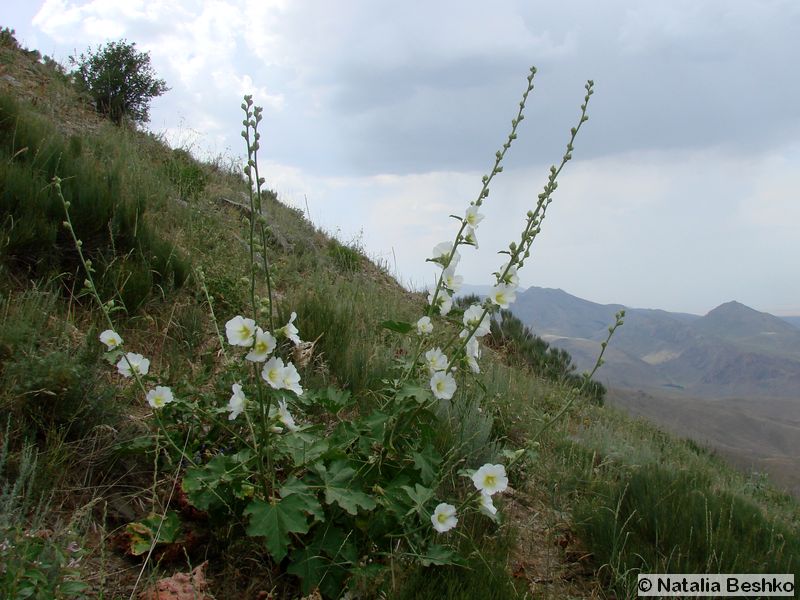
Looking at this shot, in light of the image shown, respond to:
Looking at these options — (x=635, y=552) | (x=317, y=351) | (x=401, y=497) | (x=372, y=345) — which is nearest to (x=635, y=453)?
(x=635, y=552)

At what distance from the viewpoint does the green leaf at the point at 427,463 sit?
196 cm

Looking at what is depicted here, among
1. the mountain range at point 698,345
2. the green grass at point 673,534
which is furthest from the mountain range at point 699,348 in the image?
the green grass at point 673,534

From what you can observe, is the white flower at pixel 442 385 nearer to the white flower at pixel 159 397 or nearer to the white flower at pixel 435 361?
the white flower at pixel 435 361

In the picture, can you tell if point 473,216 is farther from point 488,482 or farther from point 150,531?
point 150,531

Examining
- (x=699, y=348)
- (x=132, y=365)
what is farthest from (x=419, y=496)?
(x=699, y=348)

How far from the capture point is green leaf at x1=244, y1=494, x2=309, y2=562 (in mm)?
1675

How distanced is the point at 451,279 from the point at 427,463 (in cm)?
73

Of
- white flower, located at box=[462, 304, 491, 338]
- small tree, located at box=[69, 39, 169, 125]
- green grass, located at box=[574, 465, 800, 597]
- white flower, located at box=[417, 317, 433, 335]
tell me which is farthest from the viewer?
small tree, located at box=[69, 39, 169, 125]

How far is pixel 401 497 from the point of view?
1.94 metres

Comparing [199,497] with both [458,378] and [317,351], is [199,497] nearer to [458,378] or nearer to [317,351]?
[317,351]

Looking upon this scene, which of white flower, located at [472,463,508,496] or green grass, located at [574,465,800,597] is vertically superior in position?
white flower, located at [472,463,508,496]

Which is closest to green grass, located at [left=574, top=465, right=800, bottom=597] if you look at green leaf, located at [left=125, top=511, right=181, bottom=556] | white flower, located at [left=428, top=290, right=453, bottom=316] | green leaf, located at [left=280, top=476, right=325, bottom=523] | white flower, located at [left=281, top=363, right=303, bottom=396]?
white flower, located at [left=428, top=290, right=453, bottom=316]

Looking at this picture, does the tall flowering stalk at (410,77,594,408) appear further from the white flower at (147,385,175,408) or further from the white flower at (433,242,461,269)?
the white flower at (147,385,175,408)

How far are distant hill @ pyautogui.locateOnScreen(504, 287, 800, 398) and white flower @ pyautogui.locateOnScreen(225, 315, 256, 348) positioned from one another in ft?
251
